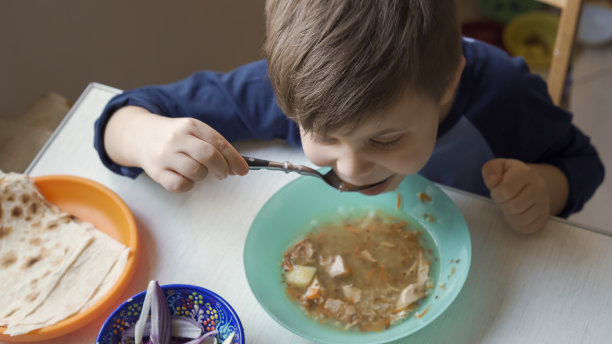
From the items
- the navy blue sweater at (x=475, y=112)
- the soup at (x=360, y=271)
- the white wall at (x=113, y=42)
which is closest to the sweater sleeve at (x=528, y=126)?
the navy blue sweater at (x=475, y=112)

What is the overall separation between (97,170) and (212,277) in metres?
0.30

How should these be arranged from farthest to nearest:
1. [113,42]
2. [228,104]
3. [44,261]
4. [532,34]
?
[532,34] → [113,42] → [228,104] → [44,261]

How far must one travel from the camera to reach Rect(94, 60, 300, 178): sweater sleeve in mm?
945

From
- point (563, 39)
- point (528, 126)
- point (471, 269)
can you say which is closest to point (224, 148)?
point (471, 269)

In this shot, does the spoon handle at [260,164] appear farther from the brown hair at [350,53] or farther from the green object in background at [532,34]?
the green object in background at [532,34]

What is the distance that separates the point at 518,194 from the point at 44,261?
27.1 inches

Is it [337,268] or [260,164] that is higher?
[260,164]

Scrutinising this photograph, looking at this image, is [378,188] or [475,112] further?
[475,112]

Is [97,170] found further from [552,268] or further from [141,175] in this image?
[552,268]

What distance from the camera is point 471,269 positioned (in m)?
0.80

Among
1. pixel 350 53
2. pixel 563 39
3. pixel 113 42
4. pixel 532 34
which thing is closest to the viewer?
pixel 350 53

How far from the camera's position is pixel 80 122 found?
39.5 inches

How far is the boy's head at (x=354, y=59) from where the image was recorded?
619 millimetres

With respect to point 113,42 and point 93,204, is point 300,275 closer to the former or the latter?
point 93,204
